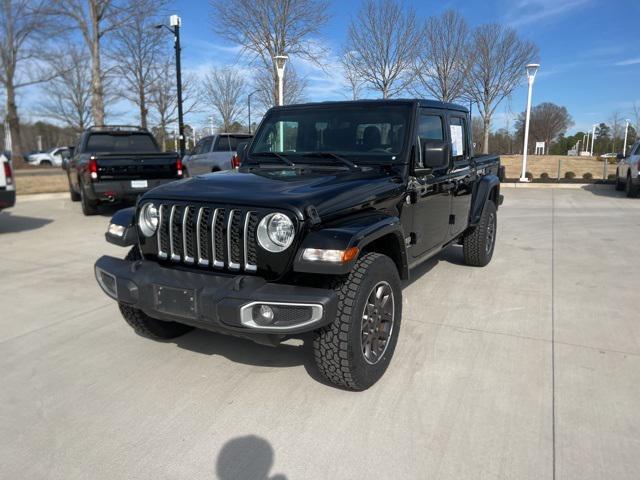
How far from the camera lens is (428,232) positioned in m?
4.17

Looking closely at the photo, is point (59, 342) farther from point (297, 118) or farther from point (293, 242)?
point (297, 118)

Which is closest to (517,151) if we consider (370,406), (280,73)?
(280,73)

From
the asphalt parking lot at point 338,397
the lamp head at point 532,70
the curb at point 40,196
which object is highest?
the lamp head at point 532,70

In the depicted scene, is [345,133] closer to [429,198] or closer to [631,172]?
[429,198]

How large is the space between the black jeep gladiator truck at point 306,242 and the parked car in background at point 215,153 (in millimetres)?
8401

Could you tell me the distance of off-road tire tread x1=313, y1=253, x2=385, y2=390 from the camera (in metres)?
2.72

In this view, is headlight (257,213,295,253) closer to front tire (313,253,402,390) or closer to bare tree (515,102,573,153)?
front tire (313,253,402,390)

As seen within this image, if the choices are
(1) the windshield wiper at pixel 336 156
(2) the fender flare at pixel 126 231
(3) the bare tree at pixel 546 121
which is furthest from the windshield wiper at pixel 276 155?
(3) the bare tree at pixel 546 121

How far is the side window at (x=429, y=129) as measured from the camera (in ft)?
13.1

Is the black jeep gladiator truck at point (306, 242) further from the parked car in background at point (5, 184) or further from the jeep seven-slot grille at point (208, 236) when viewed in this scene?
the parked car in background at point (5, 184)

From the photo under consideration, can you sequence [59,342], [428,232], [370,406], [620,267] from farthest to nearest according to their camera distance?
[620,267], [428,232], [59,342], [370,406]


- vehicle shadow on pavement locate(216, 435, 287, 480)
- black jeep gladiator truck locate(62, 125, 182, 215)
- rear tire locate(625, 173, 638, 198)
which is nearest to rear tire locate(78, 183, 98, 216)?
black jeep gladiator truck locate(62, 125, 182, 215)

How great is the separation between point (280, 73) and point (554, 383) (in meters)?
12.4

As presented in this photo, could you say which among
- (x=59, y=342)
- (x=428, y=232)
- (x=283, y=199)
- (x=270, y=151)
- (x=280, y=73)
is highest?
(x=280, y=73)
